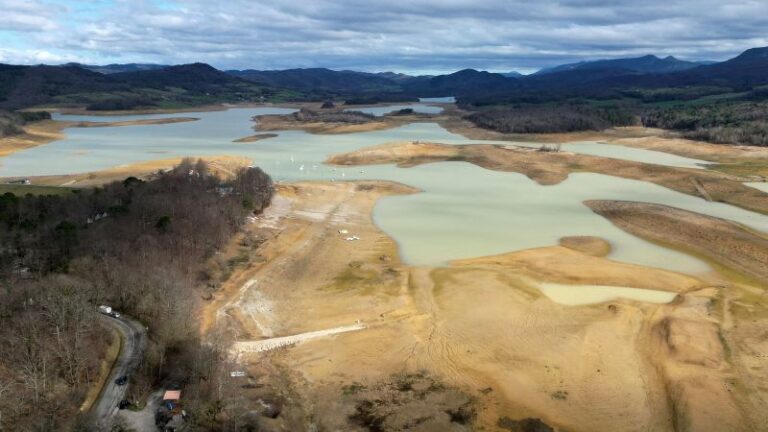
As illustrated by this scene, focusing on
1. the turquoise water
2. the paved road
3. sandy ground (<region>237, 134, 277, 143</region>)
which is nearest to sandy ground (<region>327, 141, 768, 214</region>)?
the turquoise water

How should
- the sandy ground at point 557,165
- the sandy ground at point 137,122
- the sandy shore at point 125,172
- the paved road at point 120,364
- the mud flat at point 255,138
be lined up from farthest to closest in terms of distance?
1. the sandy ground at point 137,122
2. the mud flat at point 255,138
3. the sandy shore at point 125,172
4. the sandy ground at point 557,165
5. the paved road at point 120,364

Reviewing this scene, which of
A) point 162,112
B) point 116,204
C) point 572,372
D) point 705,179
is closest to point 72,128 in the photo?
point 162,112

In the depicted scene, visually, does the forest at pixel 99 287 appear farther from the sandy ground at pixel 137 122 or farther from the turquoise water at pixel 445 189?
the sandy ground at pixel 137 122

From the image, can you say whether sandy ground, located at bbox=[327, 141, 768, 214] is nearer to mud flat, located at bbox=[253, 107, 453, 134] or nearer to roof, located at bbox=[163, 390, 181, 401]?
mud flat, located at bbox=[253, 107, 453, 134]

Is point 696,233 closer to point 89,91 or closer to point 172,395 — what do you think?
point 172,395

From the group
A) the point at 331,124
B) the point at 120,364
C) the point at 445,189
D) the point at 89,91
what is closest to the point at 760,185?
the point at 445,189

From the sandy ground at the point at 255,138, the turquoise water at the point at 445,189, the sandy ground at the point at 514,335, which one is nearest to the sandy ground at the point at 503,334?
the sandy ground at the point at 514,335

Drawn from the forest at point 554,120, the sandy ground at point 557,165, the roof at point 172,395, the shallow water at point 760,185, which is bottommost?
the roof at point 172,395
